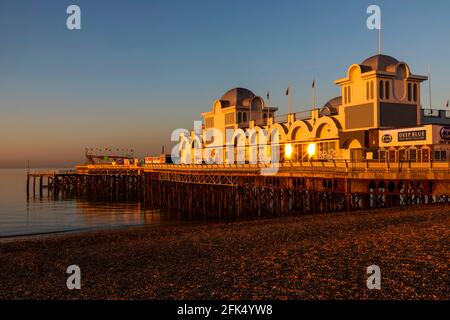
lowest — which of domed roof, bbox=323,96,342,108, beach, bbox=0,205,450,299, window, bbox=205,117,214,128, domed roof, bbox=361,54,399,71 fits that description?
beach, bbox=0,205,450,299

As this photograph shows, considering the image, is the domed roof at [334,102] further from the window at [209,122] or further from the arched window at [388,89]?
the window at [209,122]

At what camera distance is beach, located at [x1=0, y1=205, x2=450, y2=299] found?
947 cm

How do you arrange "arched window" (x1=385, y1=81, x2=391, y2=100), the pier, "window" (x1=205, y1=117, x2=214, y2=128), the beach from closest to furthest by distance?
the beach, the pier, "arched window" (x1=385, y1=81, x2=391, y2=100), "window" (x1=205, y1=117, x2=214, y2=128)

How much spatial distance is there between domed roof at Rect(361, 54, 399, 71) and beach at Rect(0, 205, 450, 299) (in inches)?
981

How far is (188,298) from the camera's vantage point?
30.1 ft

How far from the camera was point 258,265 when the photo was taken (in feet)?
39.2

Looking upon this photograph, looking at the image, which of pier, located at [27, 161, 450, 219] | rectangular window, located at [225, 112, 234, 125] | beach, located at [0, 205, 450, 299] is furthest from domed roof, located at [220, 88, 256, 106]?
beach, located at [0, 205, 450, 299]

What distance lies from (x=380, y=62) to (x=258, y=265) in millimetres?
34851

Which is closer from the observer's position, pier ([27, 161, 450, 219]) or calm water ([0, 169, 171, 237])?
pier ([27, 161, 450, 219])

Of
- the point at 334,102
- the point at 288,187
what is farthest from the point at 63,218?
the point at 334,102

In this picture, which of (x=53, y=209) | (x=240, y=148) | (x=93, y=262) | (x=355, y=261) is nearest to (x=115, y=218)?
(x=53, y=209)

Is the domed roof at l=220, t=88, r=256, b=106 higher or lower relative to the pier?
higher

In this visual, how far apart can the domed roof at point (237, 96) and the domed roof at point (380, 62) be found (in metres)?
24.9

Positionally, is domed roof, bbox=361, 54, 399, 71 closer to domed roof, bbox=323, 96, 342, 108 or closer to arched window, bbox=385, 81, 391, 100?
arched window, bbox=385, 81, 391, 100
